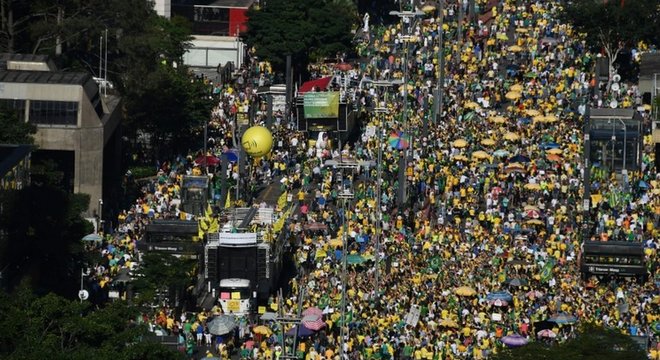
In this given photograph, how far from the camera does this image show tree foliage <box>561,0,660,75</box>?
170 meters

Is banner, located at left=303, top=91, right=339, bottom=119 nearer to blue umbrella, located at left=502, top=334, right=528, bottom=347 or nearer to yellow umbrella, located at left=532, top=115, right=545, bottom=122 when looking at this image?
yellow umbrella, located at left=532, top=115, right=545, bottom=122

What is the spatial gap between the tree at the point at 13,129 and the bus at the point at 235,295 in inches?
497

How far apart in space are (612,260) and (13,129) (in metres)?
27.3

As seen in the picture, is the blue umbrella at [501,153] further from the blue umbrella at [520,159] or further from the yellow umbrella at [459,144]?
the yellow umbrella at [459,144]

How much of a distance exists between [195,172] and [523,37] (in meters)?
26.5

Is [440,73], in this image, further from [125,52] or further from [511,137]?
[125,52]

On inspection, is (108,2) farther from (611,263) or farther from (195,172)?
(611,263)

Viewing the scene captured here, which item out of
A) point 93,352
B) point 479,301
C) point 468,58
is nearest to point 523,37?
point 468,58

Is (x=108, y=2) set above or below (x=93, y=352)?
above

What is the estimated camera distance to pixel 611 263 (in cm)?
13425

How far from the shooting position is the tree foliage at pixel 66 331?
340ft

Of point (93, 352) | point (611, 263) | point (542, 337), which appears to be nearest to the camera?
point (93, 352)

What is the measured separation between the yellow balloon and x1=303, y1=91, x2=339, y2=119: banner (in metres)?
7.57

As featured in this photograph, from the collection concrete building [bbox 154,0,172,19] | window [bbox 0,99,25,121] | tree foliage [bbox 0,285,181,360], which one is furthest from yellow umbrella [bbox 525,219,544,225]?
concrete building [bbox 154,0,172,19]
